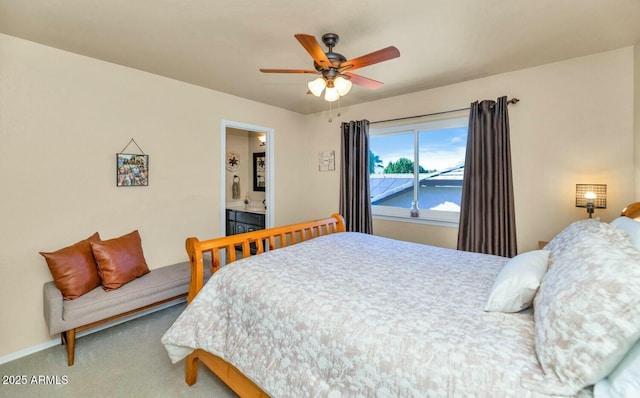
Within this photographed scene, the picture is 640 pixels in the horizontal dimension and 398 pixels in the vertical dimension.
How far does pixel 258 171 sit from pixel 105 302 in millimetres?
3481

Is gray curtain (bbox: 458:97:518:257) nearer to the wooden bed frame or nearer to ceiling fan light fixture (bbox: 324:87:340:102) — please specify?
ceiling fan light fixture (bbox: 324:87:340:102)

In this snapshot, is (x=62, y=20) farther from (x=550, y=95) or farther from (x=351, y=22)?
(x=550, y=95)

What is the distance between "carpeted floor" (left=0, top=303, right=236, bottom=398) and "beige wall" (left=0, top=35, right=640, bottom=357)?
0.31 m

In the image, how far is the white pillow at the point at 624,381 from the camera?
731 mm

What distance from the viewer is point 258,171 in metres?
5.37

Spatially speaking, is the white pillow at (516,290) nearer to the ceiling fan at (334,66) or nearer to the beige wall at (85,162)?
the ceiling fan at (334,66)

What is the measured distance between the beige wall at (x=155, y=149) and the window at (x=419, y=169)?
0.23m

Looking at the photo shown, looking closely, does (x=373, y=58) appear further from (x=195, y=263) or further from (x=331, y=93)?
(x=195, y=263)

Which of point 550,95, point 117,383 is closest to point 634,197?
point 550,95

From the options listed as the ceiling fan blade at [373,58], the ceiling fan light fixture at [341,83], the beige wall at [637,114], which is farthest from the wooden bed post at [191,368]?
the beige wall at [637,114]

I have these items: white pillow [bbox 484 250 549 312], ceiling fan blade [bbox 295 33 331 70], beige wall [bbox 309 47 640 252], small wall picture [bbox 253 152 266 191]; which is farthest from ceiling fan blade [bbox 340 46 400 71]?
small wall picture [bbox 253 152 266 191]

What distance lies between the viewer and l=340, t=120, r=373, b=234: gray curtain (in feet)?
12.5

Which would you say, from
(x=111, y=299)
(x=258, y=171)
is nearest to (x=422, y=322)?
(x=111, y=299)

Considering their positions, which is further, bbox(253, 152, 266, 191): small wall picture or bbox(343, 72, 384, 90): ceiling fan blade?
bbox(253, 152, 266, 191): small wall picture
